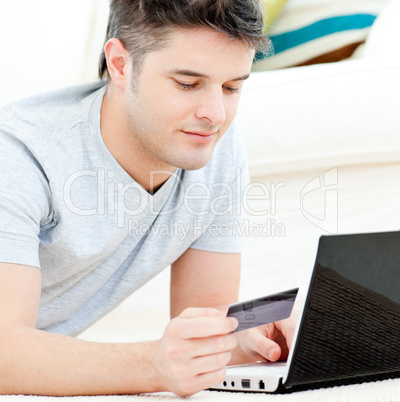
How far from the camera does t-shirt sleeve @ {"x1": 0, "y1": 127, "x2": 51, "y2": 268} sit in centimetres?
88

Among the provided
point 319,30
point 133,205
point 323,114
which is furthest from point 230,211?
point 319,30

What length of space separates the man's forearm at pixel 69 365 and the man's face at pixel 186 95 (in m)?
0.37

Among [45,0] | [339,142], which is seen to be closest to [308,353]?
[339,142]

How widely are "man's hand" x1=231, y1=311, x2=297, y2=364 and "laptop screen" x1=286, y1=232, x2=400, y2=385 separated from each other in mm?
145

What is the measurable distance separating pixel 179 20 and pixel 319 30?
0.81m

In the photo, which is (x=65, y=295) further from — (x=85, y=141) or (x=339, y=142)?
(x=339, y=142)

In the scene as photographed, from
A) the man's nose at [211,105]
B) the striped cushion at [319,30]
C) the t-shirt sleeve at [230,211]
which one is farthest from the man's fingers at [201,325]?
the striped cushion at [319,30]

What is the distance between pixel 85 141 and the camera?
1.05m

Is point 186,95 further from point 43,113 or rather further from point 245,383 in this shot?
point 245,383

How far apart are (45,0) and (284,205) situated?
2.64ft

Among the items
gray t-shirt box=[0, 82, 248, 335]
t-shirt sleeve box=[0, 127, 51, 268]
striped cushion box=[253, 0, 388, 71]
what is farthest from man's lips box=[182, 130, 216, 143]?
striped cushion box=[253, 0, 388, 71]

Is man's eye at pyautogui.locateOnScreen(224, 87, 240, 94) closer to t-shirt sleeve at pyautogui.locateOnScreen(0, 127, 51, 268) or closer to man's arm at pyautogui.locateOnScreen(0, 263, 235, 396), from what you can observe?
t-shirt sleeve at pyautogui.locateOnScreen(0, 127, 51, 268)

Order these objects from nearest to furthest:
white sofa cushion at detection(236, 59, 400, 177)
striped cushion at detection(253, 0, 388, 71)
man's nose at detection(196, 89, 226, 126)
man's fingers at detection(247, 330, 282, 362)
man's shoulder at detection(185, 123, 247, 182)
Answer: man's fingers at detection(247, 330, 282, 362) → man's nose at detection(196, 89, 226, 126) → man's shoulder at detection(185, 123, 247, 182) → white sofa cushion at detection(236, 59, 400, 177) → striped cushion at detection(253, 0, 388, 71)

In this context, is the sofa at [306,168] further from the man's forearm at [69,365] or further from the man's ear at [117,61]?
the man's forearm at [69,365]
